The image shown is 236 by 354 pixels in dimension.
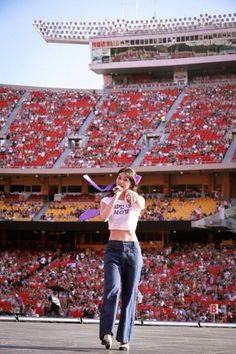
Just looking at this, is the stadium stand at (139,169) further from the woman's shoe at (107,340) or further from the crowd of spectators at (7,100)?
the woman's shoe at (107,340)

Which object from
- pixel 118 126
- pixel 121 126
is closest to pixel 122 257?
pixel 121 126

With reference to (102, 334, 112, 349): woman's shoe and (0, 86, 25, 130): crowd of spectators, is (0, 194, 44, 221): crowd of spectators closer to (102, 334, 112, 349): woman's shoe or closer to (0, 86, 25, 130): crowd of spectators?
(0, 86, 25, 130): crowd of spectators

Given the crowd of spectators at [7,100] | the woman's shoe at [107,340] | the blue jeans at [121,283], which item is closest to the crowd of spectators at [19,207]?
the crowd of spectators at [7,100]

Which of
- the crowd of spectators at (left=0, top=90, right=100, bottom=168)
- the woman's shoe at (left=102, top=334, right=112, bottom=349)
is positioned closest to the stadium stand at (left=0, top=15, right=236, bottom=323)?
the crowd of spectators at (left=0, top=90, right=100, bottom=168)

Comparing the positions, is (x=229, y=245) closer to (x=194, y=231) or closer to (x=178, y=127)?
(x=194, y=231)

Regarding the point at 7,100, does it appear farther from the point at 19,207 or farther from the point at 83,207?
the point at 83,207

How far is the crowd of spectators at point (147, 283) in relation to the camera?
115 feet

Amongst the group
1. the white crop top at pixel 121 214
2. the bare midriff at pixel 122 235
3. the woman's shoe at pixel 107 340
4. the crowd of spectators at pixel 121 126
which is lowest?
the woman's shoe at pixel 107 340

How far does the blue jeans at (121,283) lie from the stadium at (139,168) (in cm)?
2421

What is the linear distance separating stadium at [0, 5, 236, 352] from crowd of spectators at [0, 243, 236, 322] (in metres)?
0.09

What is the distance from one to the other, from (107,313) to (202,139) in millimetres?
40714

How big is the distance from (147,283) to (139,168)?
11.6 m

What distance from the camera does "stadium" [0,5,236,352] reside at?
126 ft

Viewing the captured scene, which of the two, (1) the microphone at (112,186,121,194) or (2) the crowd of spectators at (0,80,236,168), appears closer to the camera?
(1) the microphone at (112,186,121,194)
